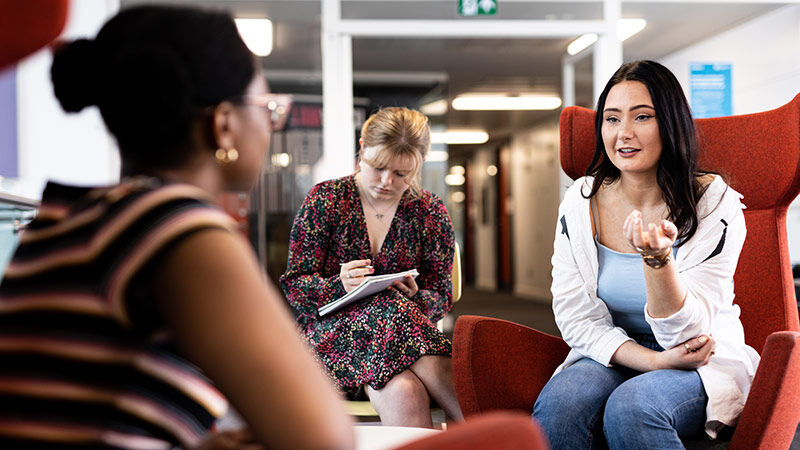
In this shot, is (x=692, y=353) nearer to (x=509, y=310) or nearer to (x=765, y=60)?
(x=765, y=60)

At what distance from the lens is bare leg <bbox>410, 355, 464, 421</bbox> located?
1.93 metres

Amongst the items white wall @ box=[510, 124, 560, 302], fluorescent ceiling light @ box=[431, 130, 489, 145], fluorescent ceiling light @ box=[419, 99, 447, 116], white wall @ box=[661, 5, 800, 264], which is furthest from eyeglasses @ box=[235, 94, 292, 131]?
fluorescent ceiling light @ box=[431, 130, 489, 145]

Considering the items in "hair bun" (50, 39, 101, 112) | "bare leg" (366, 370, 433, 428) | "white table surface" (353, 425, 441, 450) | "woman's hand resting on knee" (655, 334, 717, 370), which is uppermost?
"hair bun" (50, 39, 101, 112)

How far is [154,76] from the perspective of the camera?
658mm

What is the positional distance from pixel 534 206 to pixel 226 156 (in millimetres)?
10216

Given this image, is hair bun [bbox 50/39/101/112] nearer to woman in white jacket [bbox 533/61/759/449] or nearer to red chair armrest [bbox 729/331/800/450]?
woman in white jacket [bbox 533/61/759/449]

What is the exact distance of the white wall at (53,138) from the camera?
4012 millimetres

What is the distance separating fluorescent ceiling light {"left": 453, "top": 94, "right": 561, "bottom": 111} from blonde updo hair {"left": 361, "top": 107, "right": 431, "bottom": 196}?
6.87m

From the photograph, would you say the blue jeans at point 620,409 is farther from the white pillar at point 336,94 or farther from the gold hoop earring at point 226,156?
the white pillar at point 336,94

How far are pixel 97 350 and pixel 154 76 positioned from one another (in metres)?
0.26

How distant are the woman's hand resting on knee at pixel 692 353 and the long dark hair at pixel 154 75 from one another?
128 cm

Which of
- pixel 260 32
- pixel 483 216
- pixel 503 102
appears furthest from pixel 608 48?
pixel 483 216

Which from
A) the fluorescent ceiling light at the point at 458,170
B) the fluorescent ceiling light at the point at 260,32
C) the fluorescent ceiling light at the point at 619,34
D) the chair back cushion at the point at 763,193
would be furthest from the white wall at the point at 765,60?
the fluorescent ceiling light at the point at 458,170

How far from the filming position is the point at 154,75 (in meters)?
0.66
